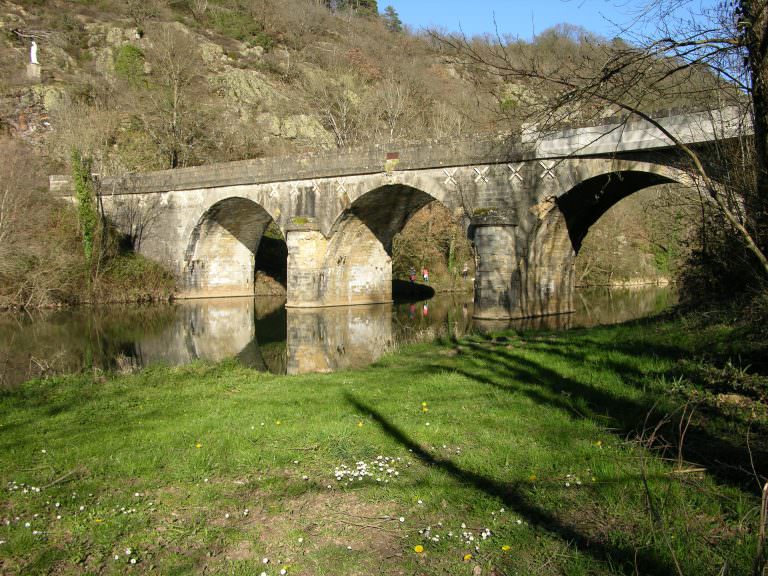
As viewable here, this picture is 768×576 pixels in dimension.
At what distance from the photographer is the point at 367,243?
24.0m

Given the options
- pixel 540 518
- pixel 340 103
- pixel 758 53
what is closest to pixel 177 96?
pixel 340 103

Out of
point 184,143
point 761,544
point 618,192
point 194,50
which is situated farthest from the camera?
point 194,50

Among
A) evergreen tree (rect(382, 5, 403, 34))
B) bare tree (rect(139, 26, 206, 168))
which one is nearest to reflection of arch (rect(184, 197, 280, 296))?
bare tree (rect(139, 26, 206, 168))

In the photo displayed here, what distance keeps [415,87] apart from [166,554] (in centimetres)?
4396

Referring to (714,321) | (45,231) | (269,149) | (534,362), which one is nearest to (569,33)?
(534,362)

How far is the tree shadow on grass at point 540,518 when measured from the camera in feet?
9.21

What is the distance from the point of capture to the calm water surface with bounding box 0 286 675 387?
12664mm

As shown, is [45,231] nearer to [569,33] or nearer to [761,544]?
[569,33]

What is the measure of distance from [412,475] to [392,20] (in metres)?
88.2

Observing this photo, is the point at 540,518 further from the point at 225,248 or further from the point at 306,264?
the point at 225,248

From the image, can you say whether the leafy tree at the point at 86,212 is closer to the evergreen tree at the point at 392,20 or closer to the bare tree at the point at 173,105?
the bare tree at the point at 173,105

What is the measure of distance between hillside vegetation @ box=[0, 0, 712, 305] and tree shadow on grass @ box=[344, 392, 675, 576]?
21.7m

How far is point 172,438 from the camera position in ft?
17.2

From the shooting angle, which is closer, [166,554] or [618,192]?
[166,554]
